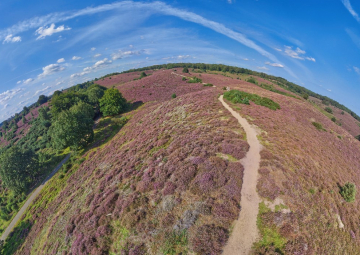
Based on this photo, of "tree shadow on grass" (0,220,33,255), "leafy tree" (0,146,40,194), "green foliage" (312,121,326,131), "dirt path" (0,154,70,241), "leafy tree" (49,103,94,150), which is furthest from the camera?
"leafy tree" (49,103,94,150)

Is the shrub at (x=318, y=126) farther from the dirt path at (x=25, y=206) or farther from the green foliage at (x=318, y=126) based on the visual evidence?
the dirt path at (x=25, y=206)

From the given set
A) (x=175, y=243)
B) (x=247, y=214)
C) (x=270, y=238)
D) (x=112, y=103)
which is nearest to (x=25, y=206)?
(x=112, y=103)

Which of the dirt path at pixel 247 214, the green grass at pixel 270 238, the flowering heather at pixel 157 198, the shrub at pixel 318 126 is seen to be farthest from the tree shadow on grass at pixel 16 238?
the shrub at pixel 318 126

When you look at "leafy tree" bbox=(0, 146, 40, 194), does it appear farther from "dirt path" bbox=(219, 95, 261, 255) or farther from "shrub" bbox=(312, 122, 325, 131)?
"shrub" bbox=(312, 122, 325, 131)

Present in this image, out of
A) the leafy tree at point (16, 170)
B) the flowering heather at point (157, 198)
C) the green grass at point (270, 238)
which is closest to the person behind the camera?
the green grass at point (270, 238)

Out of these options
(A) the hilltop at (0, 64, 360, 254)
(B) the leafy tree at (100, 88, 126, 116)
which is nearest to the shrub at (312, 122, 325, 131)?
(A) the hilltop at (0, 64, 360, 254)

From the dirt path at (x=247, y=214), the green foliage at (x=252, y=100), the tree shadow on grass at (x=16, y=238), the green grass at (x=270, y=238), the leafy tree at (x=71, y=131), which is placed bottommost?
the tree shadow on grass at (x=16, y=238)
